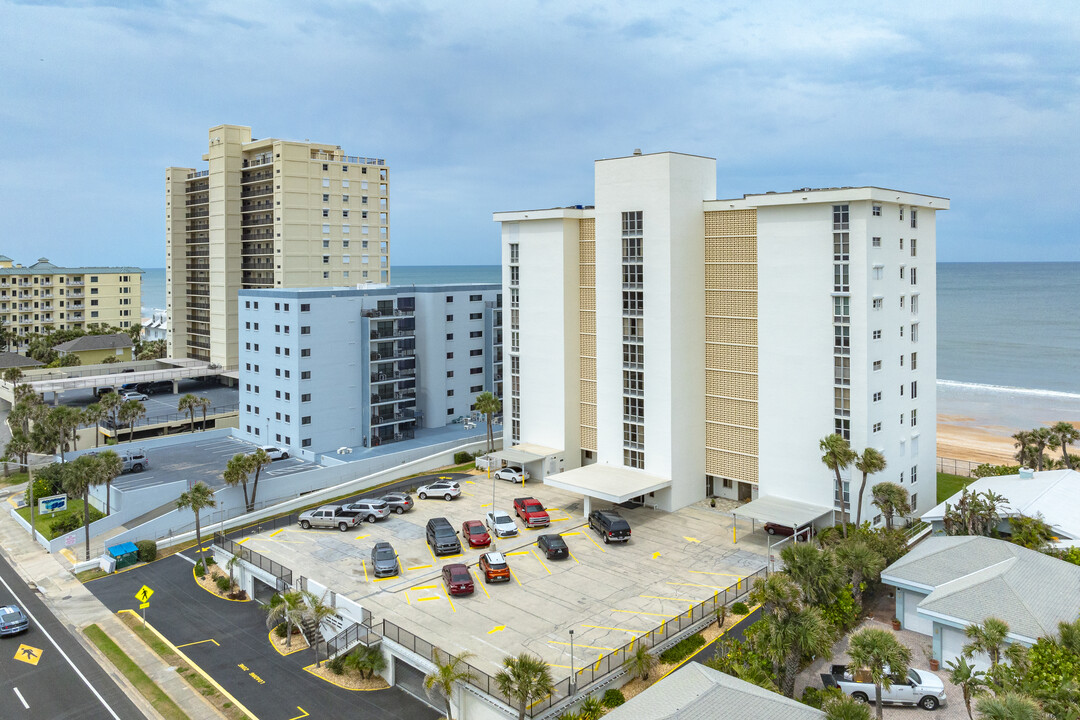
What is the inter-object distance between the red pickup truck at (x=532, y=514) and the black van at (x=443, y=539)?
18.7 feet

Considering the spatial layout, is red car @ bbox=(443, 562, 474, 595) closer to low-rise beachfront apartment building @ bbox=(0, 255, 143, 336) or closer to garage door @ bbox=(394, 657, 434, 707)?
garage door @ bbox=(394, 657, 434, 707)

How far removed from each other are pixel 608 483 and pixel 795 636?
24937 millimetres

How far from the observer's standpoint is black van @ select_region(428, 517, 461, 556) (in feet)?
142

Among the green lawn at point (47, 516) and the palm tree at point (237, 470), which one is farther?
the green lawn at point (47, 516)

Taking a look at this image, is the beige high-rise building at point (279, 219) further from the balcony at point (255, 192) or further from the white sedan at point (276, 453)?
the white sedan at point (276, 453)

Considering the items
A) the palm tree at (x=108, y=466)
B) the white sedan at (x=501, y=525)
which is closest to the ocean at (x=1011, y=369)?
the white sedan at (x=501, y=525)

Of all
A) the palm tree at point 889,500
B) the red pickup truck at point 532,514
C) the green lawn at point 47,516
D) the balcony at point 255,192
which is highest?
the balcony at point 255,192

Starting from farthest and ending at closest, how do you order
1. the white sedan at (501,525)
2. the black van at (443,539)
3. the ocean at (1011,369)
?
1. the ocean at (1011,369)
2. the white sedan at (501,525)
3. the black van at (443,539)

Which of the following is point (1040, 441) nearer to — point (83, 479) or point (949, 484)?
point (949, 484)

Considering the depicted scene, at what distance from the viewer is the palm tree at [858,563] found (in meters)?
34.5

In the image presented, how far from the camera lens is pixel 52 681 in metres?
33.8

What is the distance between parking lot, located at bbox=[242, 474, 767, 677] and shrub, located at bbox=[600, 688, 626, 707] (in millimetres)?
2115

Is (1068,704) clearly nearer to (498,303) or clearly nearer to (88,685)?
(88,685)

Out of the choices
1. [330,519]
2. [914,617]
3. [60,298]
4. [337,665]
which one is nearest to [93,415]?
[330,519]
